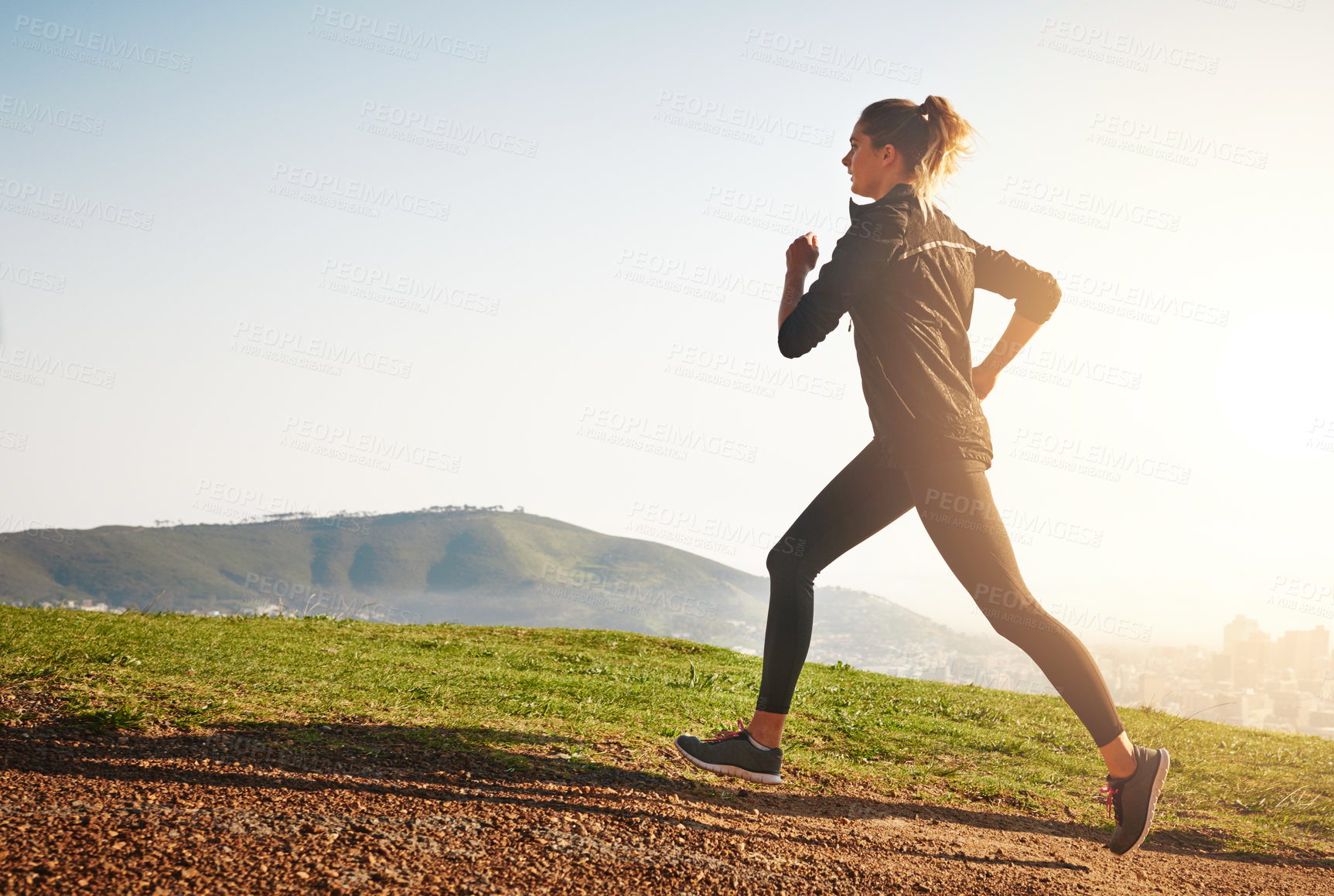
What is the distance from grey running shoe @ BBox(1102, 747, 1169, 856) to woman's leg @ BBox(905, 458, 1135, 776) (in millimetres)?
43

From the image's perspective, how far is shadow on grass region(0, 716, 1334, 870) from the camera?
3043mm

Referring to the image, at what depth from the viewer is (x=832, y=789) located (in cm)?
428

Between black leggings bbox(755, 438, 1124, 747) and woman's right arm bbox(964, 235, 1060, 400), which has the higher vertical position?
woman's right arm bbox(964, 235, 1060, 400)

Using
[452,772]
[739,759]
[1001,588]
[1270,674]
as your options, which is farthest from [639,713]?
[1270,674]

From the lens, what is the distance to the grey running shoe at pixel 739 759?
3.62m

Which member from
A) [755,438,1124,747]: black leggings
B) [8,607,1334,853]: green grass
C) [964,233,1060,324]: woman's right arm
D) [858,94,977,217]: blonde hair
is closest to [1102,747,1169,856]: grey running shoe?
[755,438,1124,747]: black leggings

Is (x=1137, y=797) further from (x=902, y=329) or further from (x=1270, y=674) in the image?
(x=1270, y=674)

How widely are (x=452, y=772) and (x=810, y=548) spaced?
1901mm

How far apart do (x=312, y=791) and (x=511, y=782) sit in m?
0.82

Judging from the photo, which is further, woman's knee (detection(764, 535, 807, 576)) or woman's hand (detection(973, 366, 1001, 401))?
woman's hand (detection(973, 366, 1001, 401))

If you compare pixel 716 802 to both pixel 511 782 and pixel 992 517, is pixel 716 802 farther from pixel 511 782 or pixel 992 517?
pixel 992 517

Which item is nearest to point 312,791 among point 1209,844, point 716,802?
point 716,802

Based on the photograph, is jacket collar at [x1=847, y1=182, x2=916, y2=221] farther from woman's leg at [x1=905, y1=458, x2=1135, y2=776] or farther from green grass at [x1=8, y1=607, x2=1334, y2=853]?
green grass at [x1=8, y1=607, x2=1334, y2=853]

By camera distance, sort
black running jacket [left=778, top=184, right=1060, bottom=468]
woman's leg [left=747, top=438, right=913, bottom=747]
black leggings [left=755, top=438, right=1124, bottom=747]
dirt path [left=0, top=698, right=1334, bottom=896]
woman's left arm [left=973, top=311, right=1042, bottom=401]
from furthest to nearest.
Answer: woman's left arm [left=973, top=311, right=1042, bottom=401] → woman's leg [left=747, top=438, right=913, bottom=747] → black running jacket [left=778, top=184, right=1060, bottom=468] → black leggings [left=755, top=438, right=1124, bottom=747] → dirt path [left=0, top=698, right=1334, bottom=896]
